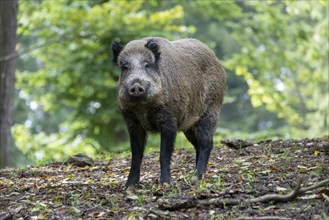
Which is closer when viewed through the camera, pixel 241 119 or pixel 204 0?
pixel 204 0

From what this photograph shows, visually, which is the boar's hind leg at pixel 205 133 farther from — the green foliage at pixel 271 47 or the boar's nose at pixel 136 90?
the green foliage at pixel 271 47

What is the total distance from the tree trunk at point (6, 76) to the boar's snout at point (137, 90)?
6.26m

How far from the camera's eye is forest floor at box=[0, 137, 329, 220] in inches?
213

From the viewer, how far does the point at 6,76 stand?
12172 mm

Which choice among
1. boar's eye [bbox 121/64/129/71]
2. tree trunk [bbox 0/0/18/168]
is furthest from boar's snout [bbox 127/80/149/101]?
tree trunk [bbox 0/0/18/168]

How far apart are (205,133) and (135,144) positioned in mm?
1071

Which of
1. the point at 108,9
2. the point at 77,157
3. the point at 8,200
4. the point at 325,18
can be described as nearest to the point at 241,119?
the point at 325,18

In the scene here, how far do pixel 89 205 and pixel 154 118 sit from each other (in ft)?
4.22

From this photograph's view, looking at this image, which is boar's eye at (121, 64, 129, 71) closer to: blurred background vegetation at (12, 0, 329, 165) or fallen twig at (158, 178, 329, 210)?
fallen twig at (158, 178, 329, 210)

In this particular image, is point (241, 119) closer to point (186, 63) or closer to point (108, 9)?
point (108, 9)

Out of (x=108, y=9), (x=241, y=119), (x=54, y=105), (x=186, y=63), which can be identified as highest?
(x=108, y=9)

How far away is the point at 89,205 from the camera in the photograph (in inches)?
234

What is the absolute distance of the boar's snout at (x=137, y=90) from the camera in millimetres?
6297

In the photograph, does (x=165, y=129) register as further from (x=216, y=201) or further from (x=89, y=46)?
(x=89, y=46)
